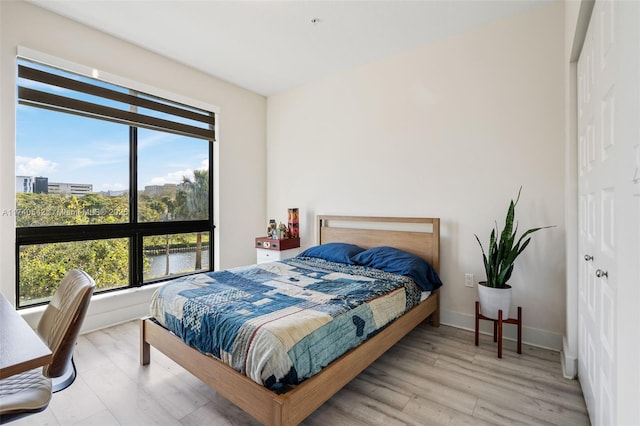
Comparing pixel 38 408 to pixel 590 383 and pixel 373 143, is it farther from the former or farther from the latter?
pixel 373 143

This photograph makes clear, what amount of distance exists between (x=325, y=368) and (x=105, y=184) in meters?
2.86

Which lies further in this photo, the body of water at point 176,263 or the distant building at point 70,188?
the body of water at point 176,263

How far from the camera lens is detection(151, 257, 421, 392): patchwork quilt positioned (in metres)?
1.44

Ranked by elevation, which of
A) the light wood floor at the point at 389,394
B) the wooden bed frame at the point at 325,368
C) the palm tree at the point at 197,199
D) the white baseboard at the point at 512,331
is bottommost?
the light wood floor at the point at 389,394

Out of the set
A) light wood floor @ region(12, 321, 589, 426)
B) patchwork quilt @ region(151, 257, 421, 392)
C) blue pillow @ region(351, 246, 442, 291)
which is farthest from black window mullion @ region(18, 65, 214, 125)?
blue pillow @ region(351, 246, 442, 291)

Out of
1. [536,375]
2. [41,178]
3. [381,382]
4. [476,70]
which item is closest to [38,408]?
[381,382]

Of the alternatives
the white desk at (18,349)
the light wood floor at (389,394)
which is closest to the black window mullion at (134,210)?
the light wood floor at (389,394)

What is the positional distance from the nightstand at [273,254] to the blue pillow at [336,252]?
1.63 feet

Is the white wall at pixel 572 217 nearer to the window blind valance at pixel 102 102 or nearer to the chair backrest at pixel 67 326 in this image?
the chair backrest at pixel 67 326

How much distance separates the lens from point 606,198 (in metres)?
1.32

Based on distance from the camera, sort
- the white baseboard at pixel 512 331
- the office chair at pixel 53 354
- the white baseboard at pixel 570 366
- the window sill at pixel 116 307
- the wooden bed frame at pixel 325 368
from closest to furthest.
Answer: the office chair at pixel 53 354, the wooden bed frame at pixel 325 368, the white baseboard at pixel 570 366, the white baseboard at pixel 512 331, the window sill at pixel 116 307

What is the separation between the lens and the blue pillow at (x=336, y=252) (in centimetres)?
315

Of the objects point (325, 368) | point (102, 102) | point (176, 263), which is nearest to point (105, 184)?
point (102, 102)

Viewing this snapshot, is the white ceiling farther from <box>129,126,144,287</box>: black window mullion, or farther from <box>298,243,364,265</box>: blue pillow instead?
<box>298,243,364,265</box>: blue pillow
